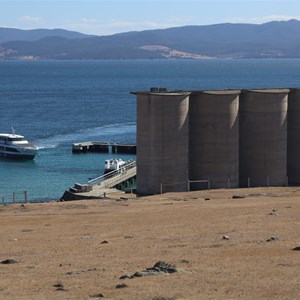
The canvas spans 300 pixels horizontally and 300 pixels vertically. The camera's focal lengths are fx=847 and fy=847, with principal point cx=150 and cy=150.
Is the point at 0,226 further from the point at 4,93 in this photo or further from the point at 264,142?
the point at 4,93

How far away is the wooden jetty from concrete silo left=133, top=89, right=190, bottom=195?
32982mm

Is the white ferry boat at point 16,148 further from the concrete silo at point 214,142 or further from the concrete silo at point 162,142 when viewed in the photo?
the concrete silo at point 214,142

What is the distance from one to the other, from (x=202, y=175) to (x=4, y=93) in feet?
417

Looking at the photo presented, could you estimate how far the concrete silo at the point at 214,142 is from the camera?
46.7m

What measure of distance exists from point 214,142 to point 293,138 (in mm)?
6049

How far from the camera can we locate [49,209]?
114 ft

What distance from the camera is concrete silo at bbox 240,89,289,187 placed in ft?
157

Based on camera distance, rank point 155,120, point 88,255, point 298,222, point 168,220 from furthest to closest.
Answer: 1. point 155,120
2. point 168,220
3. point 298,222
4. point 88,255

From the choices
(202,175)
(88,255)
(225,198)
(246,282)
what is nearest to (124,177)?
(202,175)

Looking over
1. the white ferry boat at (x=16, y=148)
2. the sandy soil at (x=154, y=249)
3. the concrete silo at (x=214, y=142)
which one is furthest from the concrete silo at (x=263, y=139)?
the white ferry boat at (x=16, y=148)

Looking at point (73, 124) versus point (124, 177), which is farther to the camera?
point (73, 124)

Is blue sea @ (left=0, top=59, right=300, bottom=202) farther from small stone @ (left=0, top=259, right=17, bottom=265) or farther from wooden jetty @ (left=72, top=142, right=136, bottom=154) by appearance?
small stone @ (left=0, top=259, right=17, bottom=265)

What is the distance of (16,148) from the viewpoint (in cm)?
7725

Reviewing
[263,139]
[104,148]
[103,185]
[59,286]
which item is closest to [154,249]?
[59,286]
